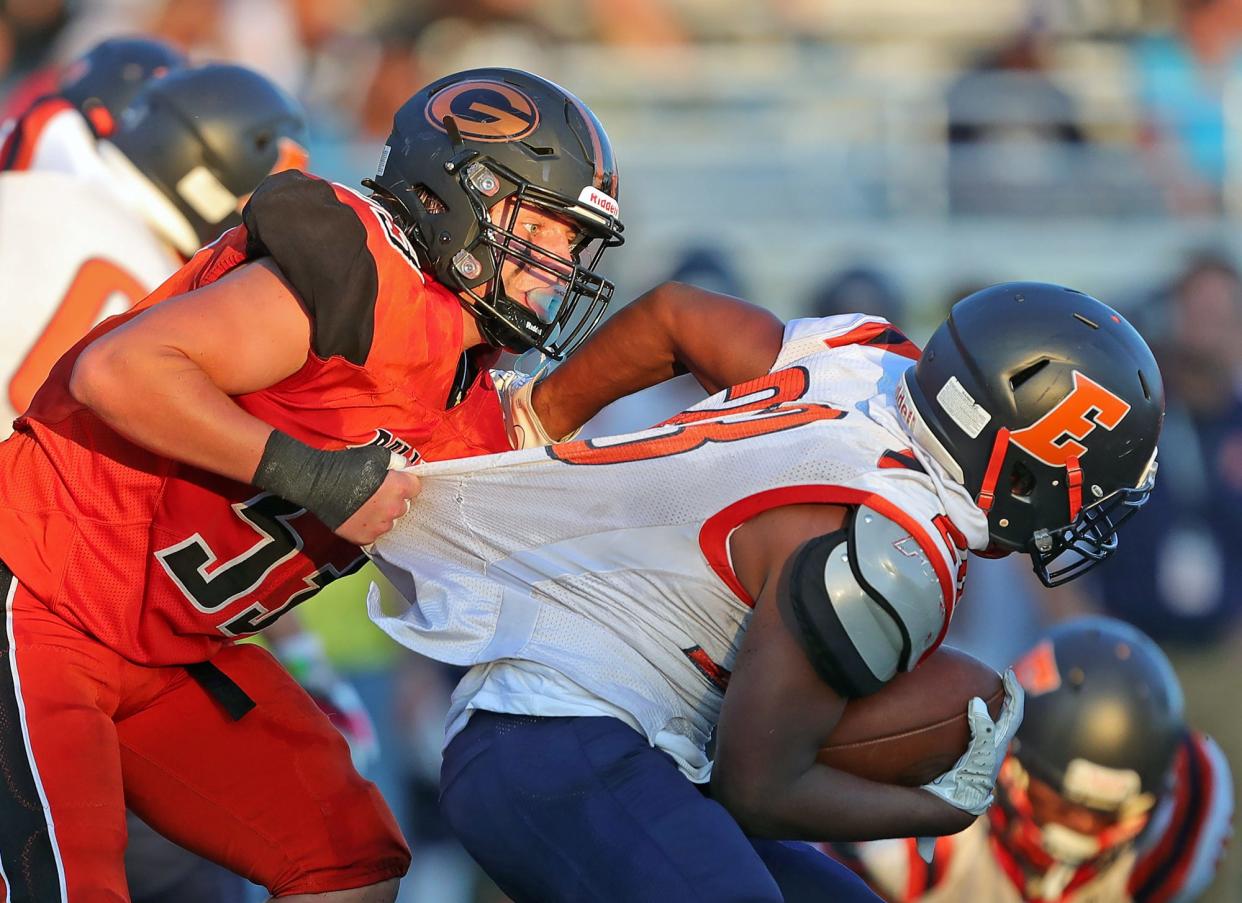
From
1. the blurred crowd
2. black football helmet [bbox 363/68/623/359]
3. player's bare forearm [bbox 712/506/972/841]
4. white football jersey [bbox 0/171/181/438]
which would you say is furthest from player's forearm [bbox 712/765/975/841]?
the blurred crowd

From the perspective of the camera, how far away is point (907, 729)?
2.90m

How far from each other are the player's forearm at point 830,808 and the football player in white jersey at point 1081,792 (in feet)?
5.76

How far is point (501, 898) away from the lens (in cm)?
567

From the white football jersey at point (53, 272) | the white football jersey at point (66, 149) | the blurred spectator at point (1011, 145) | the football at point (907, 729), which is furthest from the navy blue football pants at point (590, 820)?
the blurred spectator at point (1011, 145)

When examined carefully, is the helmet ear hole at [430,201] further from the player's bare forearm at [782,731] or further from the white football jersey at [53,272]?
the white football jersey at [53,272]

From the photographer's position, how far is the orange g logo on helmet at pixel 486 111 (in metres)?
3.18

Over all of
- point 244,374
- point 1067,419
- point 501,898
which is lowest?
point 501,898

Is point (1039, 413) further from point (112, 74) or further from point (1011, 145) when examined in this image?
point (1011, 145)

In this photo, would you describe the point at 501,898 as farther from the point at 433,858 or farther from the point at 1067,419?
the point at 1067,419

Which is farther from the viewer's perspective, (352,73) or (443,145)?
(352,73)

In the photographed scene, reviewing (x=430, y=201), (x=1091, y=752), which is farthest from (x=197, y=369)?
(x=1091, y=752)

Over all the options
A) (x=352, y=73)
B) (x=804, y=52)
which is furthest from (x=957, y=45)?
(x=352, y=73)

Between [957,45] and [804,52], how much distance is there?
903mm

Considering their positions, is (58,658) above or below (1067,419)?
below
